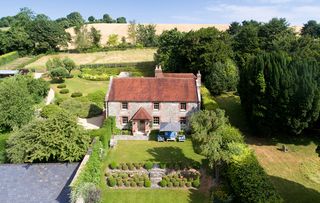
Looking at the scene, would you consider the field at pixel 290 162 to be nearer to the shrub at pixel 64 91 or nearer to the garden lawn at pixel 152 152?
the garden lawn at pixel 152 152

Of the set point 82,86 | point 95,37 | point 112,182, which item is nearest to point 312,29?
point 95,37

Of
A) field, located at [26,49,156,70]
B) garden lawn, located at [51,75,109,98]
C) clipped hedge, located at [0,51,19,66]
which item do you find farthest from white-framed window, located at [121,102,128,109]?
clipped hedge, located at [0,51,19,66]

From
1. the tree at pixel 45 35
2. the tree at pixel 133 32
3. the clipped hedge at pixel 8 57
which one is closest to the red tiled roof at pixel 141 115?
the clipped hedge at pixel 8 57

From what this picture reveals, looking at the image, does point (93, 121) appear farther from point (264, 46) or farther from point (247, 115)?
point (264, 46)

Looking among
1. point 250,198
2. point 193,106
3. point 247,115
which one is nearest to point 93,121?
point 193,106

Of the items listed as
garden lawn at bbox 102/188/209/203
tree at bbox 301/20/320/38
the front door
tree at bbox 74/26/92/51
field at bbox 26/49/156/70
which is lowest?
garden lawn at bbox 102/188/209/203

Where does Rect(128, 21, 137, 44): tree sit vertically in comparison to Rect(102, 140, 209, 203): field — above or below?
above

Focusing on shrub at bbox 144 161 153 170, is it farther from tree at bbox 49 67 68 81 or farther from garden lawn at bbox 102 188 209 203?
tree at bbox 49 67 68 81
